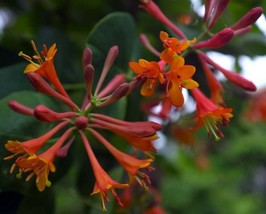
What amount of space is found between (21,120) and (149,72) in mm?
247

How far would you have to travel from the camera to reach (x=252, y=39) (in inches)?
51.6

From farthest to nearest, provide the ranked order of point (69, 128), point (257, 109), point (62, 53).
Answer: point (257, 109)
point (62, 53)
point (69, 128)

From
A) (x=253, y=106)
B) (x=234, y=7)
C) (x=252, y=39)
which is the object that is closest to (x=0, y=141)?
(x=234, y=7)

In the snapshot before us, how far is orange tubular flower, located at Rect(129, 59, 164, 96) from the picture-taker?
832 millimetres

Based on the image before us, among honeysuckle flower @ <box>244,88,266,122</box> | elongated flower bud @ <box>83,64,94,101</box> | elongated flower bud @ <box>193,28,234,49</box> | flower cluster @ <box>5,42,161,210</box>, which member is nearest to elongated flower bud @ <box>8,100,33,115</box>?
flower cluster @ <box>5,42,161,210</box>

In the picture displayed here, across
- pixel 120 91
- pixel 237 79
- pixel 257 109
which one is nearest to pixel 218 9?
pixel 237 79

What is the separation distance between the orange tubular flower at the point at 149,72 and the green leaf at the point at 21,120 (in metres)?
0.22

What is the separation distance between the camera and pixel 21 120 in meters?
0.93

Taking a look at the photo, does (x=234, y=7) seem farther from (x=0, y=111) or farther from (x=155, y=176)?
(x=155, y=176)

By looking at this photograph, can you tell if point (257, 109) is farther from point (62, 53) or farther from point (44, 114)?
point (44, 114)

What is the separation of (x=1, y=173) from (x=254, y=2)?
631mm

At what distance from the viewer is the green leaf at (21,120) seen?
0.90m

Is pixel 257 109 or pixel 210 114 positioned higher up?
pixel 210 114

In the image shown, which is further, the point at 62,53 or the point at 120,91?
the point at 62,53
